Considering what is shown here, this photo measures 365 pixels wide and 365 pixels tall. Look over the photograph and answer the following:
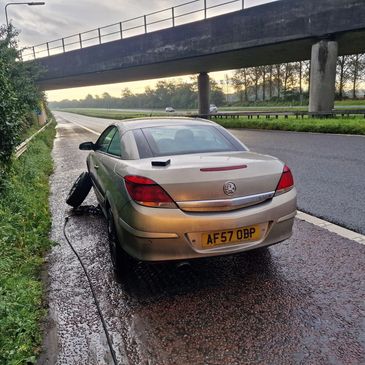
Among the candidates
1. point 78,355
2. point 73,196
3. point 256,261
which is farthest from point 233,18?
point 78,355

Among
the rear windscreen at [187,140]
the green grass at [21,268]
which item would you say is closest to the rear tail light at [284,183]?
the rear windscreen at [187,140]

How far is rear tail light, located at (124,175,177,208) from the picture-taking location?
2746 mm

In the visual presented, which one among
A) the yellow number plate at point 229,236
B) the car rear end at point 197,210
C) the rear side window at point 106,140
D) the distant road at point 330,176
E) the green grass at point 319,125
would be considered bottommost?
the green grass at point 319,125

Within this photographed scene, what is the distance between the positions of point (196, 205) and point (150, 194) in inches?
15.2

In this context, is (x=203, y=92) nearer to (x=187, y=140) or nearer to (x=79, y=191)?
(x=79, y=191)

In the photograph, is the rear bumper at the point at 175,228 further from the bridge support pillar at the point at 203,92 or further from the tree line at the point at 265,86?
the tree line at the point at 265,86

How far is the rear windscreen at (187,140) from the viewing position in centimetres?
353

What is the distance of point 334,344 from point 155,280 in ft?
5.21

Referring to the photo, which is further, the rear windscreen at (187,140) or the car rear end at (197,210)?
the rear windscreen at (187,140)

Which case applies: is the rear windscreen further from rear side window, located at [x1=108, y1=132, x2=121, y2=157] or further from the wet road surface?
the wet road surface

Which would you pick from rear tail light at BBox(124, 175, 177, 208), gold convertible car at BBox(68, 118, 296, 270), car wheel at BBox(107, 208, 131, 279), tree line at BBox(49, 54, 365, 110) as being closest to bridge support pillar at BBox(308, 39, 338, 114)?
gold convertible car at BBox(68, 118, 296, 270)

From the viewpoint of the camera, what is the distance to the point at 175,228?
2705mm

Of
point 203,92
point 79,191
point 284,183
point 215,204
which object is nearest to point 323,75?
point 203,92

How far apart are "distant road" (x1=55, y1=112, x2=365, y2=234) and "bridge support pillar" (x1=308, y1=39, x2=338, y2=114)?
8403 millimetres
